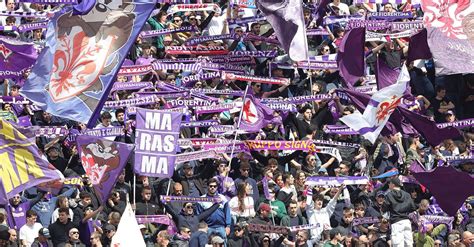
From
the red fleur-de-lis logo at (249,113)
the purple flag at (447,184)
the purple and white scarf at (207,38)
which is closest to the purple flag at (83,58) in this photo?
the red fleur-de-lis logo at (249,113)

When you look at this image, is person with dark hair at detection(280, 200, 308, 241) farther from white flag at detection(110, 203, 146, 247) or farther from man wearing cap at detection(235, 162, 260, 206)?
white flag at detection(110, 203, 146, 247)

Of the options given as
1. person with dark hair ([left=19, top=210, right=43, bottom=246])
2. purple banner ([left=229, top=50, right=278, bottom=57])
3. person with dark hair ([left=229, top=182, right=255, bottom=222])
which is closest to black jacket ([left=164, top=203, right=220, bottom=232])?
person with dark hair ([left=229, top=182, right=255, bottom=222])

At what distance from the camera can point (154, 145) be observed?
34000 millimetres

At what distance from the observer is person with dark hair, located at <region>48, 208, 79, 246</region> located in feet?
110

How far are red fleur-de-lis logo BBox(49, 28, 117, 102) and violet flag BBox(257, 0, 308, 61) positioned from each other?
18.9 ft

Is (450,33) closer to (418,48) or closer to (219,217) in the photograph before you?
(418,48)

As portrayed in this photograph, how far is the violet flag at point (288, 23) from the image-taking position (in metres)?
38.9

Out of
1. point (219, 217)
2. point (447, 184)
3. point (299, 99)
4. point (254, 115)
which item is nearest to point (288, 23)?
point (299, 99)

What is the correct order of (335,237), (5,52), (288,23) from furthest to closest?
(288,23) < (5,52) < (335,237)

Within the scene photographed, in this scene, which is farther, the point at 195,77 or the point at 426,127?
the point at 195,77

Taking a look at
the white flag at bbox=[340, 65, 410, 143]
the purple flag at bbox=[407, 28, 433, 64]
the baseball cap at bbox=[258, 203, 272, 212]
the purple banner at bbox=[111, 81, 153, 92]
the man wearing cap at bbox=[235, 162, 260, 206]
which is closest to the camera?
the baseball cap at bbox=[258, 203, 272, 212]

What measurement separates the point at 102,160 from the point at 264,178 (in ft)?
13.5

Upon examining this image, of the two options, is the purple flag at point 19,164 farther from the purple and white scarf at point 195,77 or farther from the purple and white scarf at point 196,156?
the purple and white scarf at point 195,77

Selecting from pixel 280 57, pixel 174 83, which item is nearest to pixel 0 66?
pixel 174 83
